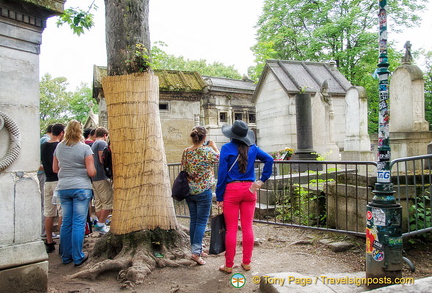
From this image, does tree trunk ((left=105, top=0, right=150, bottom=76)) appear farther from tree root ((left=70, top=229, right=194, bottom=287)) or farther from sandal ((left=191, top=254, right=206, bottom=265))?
sandal ((left=191, top=254, right=206, bottom=265))

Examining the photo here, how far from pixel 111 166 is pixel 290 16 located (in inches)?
1135

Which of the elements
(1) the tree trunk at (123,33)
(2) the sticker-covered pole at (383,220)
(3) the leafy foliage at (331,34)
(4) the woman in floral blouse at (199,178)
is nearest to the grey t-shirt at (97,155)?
(1) the tree trunk at (123,33)

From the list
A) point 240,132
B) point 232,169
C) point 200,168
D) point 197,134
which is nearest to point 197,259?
point 200,168

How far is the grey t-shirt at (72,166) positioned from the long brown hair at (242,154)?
212cm

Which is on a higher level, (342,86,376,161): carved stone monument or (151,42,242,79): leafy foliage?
(151,42,242,79): leafy foliage

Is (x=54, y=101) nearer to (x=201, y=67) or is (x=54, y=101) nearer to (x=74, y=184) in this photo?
(x=201, y=67)

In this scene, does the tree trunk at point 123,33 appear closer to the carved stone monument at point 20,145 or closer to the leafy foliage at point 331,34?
the carved stone monument at point 20,145

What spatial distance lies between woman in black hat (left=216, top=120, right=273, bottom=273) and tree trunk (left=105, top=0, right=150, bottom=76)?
1.80 meters

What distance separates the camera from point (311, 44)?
90.1 ft

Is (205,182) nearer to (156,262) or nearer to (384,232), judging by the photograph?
(156,262)

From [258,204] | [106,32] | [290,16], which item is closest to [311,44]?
[290,16]

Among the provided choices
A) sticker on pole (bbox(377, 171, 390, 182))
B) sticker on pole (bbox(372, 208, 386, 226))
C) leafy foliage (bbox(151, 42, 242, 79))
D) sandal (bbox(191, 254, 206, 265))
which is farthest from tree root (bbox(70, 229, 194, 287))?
leafy foliage (bbox(151, 42, 242, 79))

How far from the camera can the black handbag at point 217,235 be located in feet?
13.1

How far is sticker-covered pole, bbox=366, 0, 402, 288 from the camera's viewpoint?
3447mm
